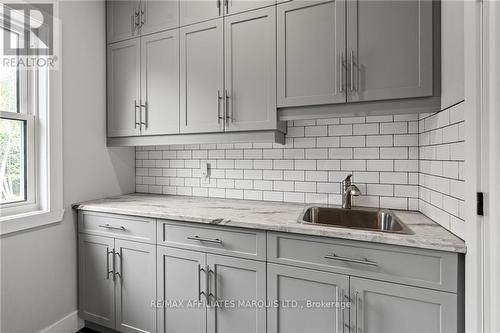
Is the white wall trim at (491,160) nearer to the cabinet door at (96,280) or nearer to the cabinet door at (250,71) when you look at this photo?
the cabinet door at (250,71)

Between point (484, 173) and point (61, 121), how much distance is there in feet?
8.10

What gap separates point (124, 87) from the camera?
230 cm

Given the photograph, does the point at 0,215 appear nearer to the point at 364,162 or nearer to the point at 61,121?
the point at 61,121

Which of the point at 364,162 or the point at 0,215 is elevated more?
the point at 364,162

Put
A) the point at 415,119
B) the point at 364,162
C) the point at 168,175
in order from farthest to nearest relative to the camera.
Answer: the point at 168,175 < the point at 364,162 < the point at 415,119

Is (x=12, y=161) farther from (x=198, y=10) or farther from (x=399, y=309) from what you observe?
(x=399, y=309)

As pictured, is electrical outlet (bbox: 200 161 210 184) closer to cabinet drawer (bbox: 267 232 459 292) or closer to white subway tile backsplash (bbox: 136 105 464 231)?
white subway tile backsplash (bbox: 136 105 464 231)

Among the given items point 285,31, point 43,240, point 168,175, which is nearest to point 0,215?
point 43,240

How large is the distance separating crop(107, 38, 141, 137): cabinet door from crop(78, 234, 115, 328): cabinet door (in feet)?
2.92

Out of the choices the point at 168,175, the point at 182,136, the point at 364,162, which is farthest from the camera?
the point at 168,175

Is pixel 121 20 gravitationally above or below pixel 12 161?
above

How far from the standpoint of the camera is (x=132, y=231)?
6.21 feet

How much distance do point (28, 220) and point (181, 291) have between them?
109cm

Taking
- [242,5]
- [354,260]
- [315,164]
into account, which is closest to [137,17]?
[242,5]
